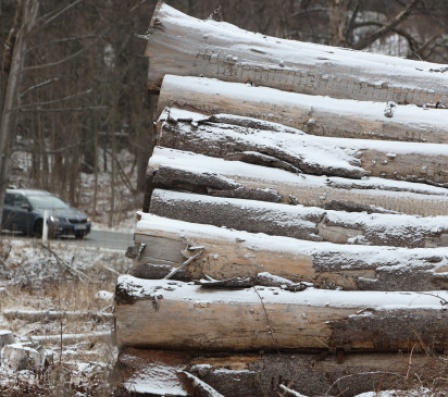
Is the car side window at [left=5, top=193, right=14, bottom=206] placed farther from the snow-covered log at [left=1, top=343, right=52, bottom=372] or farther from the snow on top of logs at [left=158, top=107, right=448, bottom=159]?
the snow on top of logs at [left=158, top=107, right=448, bottom=159]

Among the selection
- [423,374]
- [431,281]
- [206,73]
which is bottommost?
[423,374]

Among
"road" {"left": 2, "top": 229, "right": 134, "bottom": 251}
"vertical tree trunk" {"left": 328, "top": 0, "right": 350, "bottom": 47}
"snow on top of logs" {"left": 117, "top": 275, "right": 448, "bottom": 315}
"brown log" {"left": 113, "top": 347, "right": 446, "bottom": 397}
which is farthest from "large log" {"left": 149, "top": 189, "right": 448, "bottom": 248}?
"road" {"left": 2, "top": 229, "right": 134, "bottom": 251}

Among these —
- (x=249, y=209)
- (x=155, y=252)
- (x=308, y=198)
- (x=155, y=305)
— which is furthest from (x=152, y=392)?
(x=308, y=198)

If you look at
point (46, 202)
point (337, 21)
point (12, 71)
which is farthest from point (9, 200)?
point (337, 21)

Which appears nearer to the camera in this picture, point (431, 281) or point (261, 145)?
point (431, 281)

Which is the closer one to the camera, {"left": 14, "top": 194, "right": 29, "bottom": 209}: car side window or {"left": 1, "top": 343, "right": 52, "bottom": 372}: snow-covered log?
{"left": 1, "top": 343, "right": 52, "bottom": 372}: snow-covered log

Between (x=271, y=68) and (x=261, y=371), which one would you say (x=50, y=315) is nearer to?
(x=271, y=68)

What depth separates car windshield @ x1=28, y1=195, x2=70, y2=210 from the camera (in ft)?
67.6

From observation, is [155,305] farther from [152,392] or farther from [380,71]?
[380,71]

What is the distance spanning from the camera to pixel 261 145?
16.8 ft

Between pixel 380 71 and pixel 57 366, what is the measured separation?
3.06m

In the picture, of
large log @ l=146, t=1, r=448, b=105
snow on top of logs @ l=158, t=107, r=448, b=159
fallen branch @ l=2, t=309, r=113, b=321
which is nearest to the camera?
snow on top of logs @ l=158, t=107, r=448, b=159

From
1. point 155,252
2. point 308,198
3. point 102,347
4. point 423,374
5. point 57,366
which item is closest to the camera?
point 423,374

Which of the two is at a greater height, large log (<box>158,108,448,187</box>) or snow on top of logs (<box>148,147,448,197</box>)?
large log (<box>158,108,448,187</box>)
